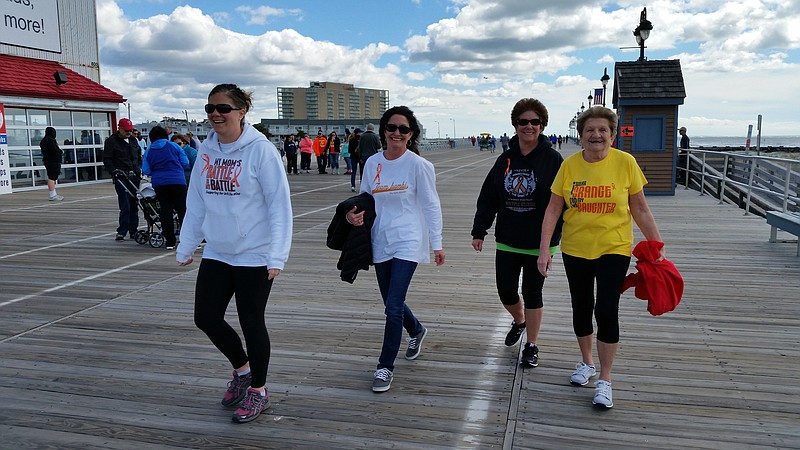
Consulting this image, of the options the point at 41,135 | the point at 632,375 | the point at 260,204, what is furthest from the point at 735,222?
the point at 41,135

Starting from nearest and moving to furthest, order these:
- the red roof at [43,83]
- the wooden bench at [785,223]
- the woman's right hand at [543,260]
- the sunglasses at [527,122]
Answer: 1. the woman's right hand at [543,260]
2. the sunglasses at [527,122]
3. the wooden bench at [785,223]
4. the red roof at [43,83]

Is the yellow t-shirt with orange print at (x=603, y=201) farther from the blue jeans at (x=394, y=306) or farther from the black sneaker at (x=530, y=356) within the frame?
the blue jeans at (x=394, y=306)

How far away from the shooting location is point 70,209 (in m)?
14.3

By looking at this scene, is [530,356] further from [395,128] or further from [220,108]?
[220,108]

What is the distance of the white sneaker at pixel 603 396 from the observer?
11.8 ft

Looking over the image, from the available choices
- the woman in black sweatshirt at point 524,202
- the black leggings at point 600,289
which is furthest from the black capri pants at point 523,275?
the black leggings at point 600,289

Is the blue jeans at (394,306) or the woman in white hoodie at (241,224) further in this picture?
the blue jeans at (394,306)

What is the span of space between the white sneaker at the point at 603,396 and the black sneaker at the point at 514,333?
3.39ft

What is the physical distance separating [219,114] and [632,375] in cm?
307

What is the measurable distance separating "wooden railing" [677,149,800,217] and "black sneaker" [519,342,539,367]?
9.40 m

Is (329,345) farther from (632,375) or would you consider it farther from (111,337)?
(632,375)

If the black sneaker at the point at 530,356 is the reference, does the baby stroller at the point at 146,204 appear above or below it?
above

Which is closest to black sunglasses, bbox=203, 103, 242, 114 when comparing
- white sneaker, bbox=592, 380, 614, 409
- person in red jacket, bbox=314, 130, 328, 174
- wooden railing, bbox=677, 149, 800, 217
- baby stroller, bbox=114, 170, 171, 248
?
white sneaker, bbox=592, 380, 614, 409

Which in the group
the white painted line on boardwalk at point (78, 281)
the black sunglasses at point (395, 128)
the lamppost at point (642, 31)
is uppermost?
the lamppost at point (642, 31)
